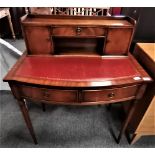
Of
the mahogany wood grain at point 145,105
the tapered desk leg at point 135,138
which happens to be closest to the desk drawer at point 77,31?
the mahogany wood grain at point 145,105

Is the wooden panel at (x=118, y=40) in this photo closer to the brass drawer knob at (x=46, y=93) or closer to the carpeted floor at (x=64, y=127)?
the brass drawer knob at (x=46, y=93)

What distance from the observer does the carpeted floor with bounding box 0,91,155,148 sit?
48.6 inches

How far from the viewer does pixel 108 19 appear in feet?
3.12

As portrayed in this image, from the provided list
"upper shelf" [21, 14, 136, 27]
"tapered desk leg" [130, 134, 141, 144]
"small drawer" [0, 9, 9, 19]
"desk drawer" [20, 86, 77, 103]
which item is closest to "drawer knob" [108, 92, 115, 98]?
"desk drawer" [20, 86, 77, 103]

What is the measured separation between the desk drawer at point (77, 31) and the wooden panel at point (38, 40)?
6cm

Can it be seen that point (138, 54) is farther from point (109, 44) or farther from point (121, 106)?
point (121, 106)

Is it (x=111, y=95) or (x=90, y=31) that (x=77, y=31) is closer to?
(x=90, y=31)

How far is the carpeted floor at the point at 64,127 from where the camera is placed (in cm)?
123

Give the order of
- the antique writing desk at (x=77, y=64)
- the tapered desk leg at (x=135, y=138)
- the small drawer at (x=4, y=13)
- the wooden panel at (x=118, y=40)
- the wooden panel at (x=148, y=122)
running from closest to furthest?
the antique writing desk at (x=77, y=64) → the wooden panel at (x=118, y=40) → the wooden panel at (x=148, y=122) → the tapered desk leg at (x=135, y=138) → the small drawer at (x=4, y=13)

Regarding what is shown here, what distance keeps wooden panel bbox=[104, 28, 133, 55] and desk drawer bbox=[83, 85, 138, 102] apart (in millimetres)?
271

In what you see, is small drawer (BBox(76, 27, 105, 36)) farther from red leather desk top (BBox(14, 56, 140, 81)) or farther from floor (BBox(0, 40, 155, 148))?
floor (BBox(0, 40, 155, 148))

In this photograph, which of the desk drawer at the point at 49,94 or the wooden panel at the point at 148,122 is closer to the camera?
the desk drawer at the point at 49,94
